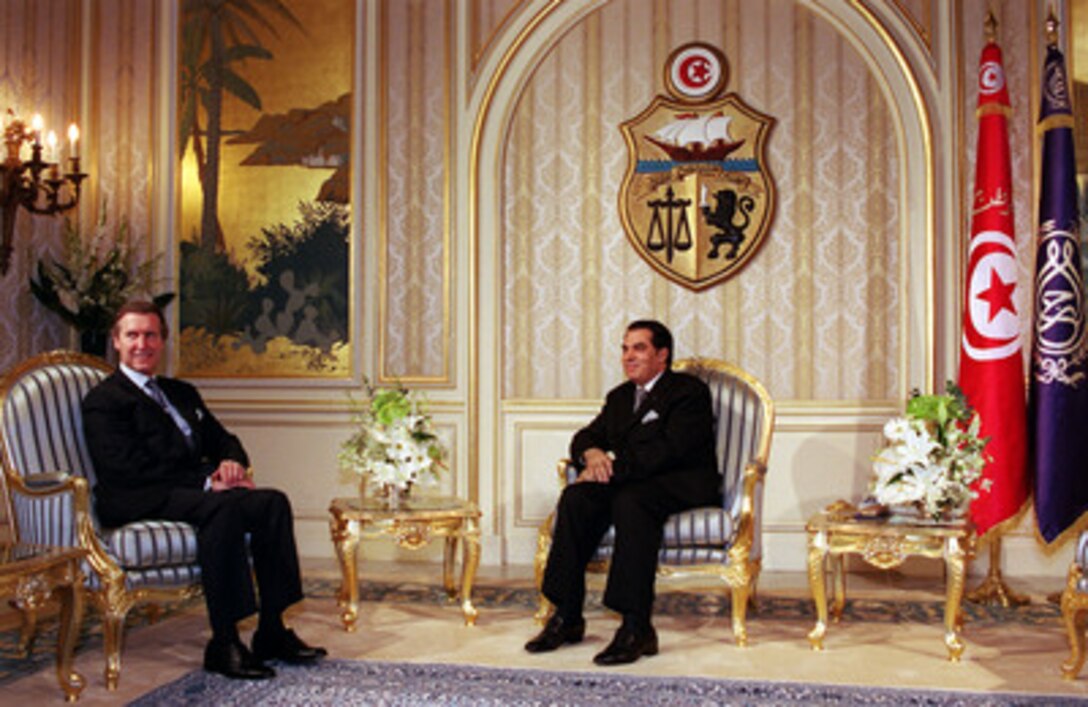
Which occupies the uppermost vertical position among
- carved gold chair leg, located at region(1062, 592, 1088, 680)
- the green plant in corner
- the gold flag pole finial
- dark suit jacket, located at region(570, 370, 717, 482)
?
the gold flag pole finial

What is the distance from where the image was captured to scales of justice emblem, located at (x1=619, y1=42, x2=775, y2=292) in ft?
21.3

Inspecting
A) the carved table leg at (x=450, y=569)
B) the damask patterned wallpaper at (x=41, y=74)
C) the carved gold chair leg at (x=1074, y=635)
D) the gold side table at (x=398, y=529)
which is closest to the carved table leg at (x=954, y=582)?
the carved gold chair leg at (x=1074, y=635)

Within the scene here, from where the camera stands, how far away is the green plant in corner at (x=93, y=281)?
266 inches

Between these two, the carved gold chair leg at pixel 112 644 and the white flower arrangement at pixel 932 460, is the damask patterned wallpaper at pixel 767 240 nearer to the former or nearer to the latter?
the white flower arrangement at pixel 932 460

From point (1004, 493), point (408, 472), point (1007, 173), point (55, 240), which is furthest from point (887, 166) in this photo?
point (55, 240)

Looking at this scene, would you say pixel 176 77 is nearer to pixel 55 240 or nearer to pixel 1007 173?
pixel 55 240

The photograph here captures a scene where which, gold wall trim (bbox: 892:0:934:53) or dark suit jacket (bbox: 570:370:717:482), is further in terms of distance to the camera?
gold wall trim (bbox: 892:0:934:53)

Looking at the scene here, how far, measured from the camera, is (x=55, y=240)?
7.24 meters

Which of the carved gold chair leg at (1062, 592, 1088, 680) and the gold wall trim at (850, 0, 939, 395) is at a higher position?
the gold wall trim at (850, 0, 939, 395)

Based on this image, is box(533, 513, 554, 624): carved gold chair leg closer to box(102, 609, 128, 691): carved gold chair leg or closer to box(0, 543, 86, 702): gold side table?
box(102, 609, 128, 691): carved gold chair leg

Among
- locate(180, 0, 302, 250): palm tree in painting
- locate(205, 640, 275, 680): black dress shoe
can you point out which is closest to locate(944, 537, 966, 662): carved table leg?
locate(205, 640, 275, 680): black dress shoe

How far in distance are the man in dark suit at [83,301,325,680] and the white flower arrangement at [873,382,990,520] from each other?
2366mm

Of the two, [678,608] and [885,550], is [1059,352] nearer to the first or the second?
[885,550]

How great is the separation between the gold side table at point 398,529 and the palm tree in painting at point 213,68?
284cm
